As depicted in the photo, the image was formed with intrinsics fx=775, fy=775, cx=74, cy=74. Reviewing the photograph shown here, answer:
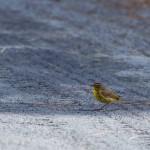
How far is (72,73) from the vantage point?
12461 mm

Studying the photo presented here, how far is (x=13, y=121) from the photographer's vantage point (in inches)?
342

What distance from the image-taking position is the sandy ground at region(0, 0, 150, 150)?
26.2 feet

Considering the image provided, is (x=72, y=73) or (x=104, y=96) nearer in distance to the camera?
(x=104, y=96)

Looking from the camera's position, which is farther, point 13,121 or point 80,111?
point 80,111

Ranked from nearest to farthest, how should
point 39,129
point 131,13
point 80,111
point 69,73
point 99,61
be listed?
point 39,129, point 80,111, point 69,73, point 99,61, point 131,13

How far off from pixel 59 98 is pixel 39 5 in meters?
13.6

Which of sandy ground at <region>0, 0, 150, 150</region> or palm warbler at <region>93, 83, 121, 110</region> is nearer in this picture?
sandy ground at <region>0, 0, 150, 150</region>

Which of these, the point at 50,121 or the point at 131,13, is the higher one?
the point at 50,121

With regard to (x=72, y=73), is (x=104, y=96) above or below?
above

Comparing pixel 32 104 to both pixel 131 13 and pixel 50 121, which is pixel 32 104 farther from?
pixel 131 13

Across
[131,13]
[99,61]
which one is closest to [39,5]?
[131,13]

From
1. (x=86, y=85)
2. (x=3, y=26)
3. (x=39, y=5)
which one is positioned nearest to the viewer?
(x=86, y=85)

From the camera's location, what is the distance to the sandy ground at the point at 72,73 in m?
7.97

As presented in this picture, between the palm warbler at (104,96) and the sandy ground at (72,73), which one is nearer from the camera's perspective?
the sandy ground at (72,73)
